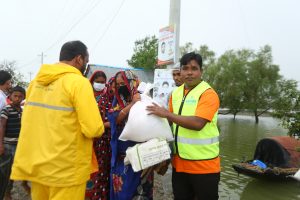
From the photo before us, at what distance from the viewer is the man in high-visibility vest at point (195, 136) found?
2756mm

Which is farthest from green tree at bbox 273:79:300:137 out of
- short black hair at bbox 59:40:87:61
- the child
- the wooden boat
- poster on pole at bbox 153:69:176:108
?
short black hair at bbox 59:40:87:61

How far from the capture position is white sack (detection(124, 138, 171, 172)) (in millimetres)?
2617

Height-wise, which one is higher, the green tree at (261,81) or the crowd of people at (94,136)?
the green tree at (261,81)

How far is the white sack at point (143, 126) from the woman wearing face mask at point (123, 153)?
0.53 ft

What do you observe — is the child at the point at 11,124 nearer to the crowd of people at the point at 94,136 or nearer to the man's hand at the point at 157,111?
the crowd of people at the point at 94,136

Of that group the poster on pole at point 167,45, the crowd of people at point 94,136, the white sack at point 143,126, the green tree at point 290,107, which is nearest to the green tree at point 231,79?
the green tree at point 290,107

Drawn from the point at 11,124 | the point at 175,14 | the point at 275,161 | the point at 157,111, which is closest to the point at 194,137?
the point at 157,111

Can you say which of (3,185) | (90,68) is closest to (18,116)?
(3,185)

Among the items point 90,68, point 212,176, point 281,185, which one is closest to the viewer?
point 212,176

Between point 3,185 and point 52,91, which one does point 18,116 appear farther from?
point 52,91

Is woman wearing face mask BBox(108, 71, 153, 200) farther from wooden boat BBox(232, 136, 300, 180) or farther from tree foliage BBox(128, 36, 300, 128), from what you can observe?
tree foliage BBox(128, 36, 300, 128)

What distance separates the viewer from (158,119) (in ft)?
9.07

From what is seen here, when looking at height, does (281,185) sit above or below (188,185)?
below

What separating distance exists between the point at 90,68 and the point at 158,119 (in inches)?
525
